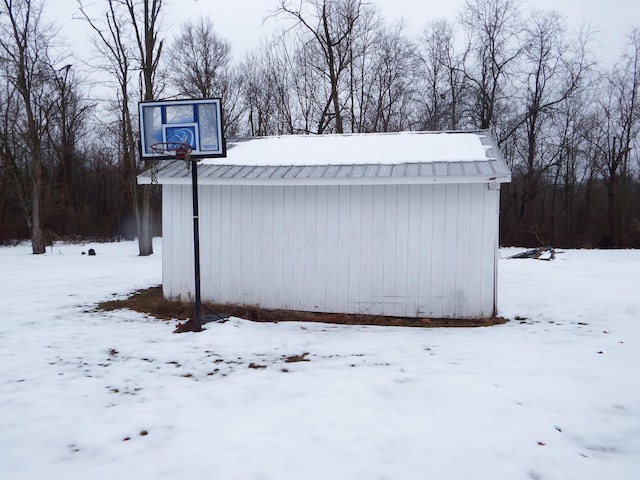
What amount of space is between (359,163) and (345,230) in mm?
1091

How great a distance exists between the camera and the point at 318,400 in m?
3.32

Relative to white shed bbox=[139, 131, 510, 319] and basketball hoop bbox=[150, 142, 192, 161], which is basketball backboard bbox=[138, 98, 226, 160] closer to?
basketball hoop bbox=[150, 142, 192, 161]

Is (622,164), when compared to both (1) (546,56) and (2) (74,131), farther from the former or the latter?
(2) (74,131)

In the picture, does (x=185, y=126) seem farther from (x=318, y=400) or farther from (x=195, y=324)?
(x=318, y=400)

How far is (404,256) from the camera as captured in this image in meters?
6.16

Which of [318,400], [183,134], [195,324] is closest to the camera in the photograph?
[318,400]

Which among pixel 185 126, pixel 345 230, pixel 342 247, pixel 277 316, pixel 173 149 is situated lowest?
pixel 277 316

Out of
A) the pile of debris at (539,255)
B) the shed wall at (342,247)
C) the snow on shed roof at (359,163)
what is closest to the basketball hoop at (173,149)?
the snow on shed roof at (359,163)

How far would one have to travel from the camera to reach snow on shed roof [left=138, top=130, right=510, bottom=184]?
582 centimetres

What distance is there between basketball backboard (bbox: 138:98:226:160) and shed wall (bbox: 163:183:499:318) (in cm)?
108

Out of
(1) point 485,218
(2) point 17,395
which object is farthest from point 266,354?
(1) point 485,218

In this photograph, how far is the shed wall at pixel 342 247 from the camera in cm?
600

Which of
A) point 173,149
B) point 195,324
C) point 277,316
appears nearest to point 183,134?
point 173,149

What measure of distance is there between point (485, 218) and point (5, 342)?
6.37m
